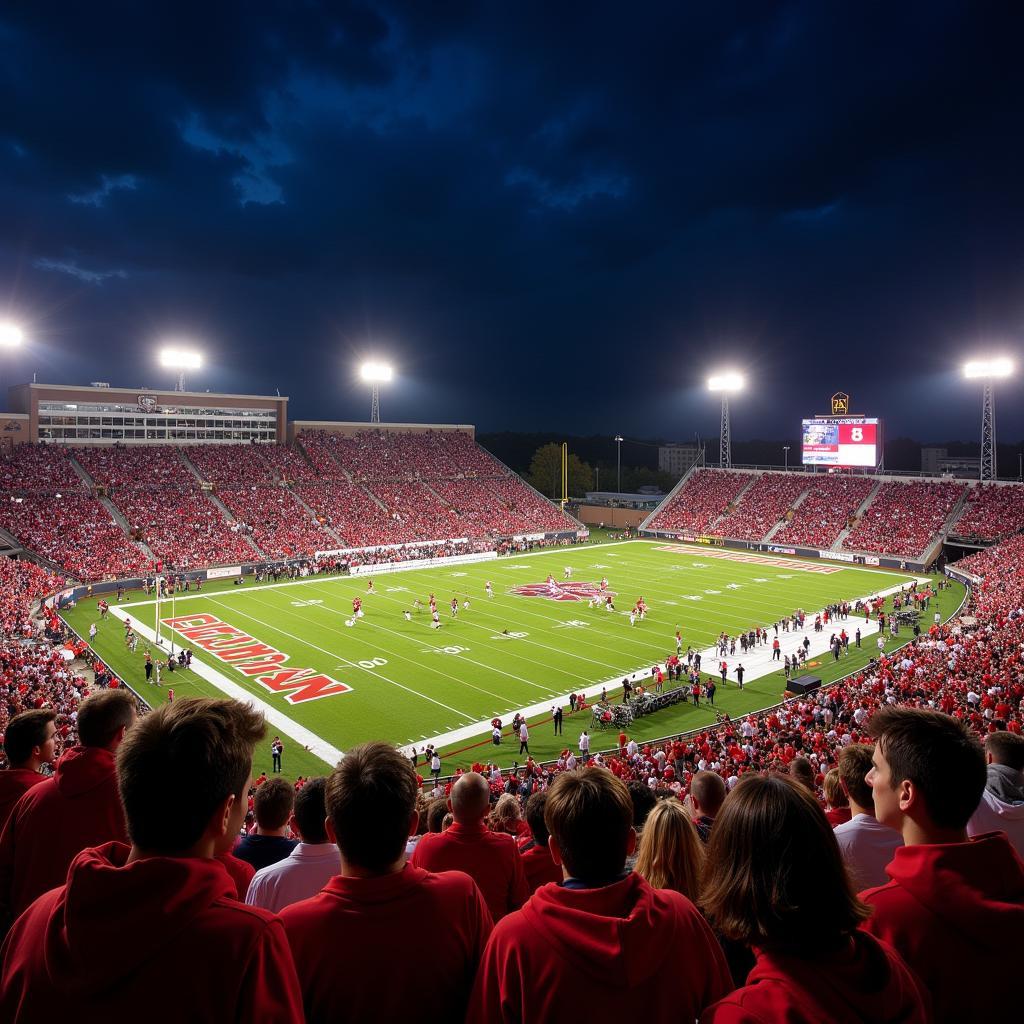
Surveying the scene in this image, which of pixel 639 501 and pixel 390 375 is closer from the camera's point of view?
pixel 390 375

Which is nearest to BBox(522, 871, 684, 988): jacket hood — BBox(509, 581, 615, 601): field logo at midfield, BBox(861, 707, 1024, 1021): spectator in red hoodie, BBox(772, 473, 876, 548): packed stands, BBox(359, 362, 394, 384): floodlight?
BBox(861, 707, 1024, 1021): spectator in red hoodie

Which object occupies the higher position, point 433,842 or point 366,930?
point 366,930

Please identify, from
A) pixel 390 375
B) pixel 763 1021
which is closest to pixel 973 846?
pixel 763 1021

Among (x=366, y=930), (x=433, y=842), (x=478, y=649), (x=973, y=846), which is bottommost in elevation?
(x=478, y=649)

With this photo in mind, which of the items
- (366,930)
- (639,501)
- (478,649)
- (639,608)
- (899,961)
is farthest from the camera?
(639,501)

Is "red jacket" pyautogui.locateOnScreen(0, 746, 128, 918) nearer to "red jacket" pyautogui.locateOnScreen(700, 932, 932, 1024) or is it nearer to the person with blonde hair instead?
the person with blonde hair

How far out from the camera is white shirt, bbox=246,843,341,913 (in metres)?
3.23

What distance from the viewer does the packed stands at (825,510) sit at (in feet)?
189

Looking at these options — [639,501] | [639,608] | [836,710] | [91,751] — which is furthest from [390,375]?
[91,751]

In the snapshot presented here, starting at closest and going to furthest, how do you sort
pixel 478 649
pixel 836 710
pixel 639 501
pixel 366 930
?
pixel 366 930, pixel 836 710, pixel 478 649, pixel 639 501

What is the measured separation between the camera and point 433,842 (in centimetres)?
387

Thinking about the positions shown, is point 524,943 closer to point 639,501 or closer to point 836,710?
point 836,710

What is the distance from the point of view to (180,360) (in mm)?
61375

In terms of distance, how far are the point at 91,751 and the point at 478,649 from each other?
25.7 meters
